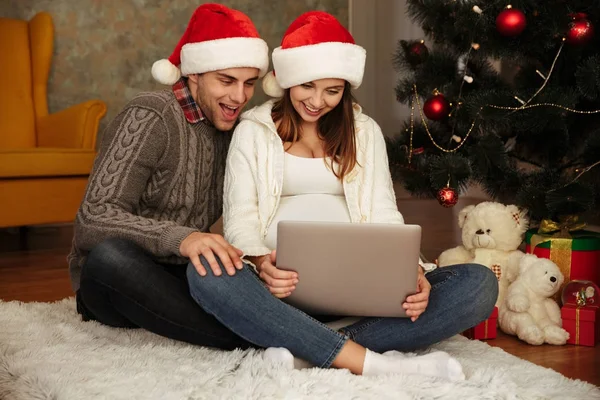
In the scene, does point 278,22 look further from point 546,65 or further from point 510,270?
point 510,270

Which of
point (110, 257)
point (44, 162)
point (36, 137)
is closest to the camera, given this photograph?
point (110, 257)

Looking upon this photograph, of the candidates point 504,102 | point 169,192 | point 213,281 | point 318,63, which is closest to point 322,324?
point 213,281

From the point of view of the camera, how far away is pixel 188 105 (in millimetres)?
1629

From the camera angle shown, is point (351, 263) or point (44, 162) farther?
point (44, 162)

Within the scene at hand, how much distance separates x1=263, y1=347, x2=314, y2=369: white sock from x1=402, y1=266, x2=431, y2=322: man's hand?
210mm

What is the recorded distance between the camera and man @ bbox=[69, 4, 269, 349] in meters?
1.39

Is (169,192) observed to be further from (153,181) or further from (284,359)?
(284,359)

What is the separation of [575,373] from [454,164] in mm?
713

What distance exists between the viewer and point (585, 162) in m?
2.05

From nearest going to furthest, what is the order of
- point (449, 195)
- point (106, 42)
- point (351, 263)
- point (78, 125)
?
point (351, 263) → point (449, 195) → point (78, 125) → point (106, 42)

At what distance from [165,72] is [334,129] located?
0.41 meters

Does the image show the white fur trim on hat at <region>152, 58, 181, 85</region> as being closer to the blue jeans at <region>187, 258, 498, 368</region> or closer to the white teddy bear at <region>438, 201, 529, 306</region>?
the blue jeans at <region>187, 258, 498, 368</region>

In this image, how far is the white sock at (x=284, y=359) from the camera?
1.33m

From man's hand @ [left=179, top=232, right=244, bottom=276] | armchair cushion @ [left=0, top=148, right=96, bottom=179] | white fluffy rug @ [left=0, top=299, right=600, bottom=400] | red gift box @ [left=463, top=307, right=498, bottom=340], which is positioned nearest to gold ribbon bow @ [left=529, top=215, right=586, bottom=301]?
red gift box @ [left=463, top=307, right=498, bottom=340]
